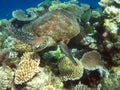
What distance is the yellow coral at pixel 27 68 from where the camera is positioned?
196 inches

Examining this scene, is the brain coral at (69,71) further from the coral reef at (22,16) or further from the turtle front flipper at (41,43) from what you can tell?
the coral reef at (22,16)

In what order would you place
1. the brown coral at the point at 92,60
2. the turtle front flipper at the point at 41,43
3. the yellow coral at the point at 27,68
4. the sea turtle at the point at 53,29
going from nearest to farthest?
the yellow coral at the point at 27,68
the turtle front flipper at the point at 41,43
the sea turtle at the point at 53,29
the brown coral at the point at 92,60

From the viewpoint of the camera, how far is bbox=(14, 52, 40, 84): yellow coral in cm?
499

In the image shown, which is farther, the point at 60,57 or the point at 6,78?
the point at 60,57

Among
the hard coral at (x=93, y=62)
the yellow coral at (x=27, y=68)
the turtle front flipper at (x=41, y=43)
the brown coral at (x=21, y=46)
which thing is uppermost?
the brown coral at (x=21, y=46)

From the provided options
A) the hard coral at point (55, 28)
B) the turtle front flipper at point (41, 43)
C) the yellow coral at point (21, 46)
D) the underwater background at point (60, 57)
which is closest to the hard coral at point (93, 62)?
the underwater background at point (60, 57)

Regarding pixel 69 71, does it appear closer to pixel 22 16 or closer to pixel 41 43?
pixel 41 43

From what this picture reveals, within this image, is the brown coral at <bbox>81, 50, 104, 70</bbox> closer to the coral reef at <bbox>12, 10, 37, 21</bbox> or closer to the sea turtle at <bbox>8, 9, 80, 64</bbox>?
the sea turtle at <bbox>8, 9, 80, 64</bbox>

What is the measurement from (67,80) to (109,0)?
3.08 m

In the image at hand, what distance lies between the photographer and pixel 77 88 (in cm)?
516

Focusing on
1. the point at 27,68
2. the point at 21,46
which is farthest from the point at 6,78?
the point at 21,46

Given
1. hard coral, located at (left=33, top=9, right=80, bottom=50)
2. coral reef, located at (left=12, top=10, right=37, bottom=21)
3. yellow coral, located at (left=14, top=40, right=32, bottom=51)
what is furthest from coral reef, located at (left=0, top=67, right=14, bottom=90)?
coral reef, located at (left=12, top=10, right=37, bottom=21)

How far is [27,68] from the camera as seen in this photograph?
508 cm

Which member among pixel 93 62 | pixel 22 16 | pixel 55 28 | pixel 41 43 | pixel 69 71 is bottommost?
pixel 93 62
